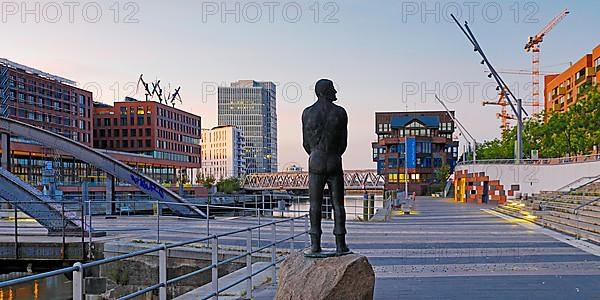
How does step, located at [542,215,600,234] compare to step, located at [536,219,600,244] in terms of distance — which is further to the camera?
step, located at [542,215,600,234]

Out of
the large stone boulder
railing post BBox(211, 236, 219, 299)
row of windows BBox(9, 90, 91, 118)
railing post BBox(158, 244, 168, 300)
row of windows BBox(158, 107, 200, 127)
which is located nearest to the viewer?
railing post BBox(158, 244, 168, 300)

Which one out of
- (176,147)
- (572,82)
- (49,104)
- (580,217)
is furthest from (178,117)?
(580,217)

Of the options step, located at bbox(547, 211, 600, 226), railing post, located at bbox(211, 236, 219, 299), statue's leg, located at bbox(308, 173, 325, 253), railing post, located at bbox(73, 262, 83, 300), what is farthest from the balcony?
railing post, located at bbox(73, 262, 83, 300)

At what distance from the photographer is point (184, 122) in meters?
122

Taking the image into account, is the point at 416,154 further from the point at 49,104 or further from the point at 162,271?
the point at 162,271

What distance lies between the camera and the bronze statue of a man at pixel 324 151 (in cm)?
766

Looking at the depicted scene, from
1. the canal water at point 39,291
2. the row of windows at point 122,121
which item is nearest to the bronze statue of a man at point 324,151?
the canal water at point 39,291

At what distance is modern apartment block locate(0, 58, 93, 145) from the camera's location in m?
84.8

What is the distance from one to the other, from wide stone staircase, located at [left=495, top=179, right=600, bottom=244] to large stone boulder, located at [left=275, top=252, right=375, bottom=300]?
42.3 ft

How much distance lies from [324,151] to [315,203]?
0.69m

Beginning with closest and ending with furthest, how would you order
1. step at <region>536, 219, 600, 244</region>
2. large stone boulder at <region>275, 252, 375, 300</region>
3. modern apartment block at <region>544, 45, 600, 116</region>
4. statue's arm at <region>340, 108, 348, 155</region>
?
Result: large stone boulder at <region>275, 252, 375, 300</region> < statue's arm at <region>340, 108, 348, 155</region> < step at <region>536, 219, 600, 244</region> < modern apartment block at <region>544, 45, 600, 116</region>

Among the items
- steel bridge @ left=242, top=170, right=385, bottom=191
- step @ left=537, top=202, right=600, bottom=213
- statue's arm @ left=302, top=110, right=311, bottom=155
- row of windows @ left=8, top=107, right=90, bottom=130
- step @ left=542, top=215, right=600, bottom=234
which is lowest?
steel bridge @ left=242, top=170, right=385, bottom=191

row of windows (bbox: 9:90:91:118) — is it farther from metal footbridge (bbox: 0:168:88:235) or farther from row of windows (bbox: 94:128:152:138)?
metal footbridge (bbox: 0:168:88:235)

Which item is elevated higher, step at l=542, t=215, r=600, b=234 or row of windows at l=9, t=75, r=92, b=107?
row of windows at l=9, t=75, r=92, b=107
